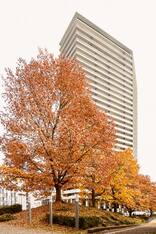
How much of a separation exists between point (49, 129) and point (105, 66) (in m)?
156

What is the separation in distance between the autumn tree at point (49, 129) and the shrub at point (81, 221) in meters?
3.27

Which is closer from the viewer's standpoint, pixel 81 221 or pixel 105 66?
pixel 81 221

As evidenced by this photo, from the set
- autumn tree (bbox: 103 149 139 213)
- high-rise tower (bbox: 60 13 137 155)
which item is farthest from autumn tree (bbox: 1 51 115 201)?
high-rise tower (bbox: 60 13 137 155)

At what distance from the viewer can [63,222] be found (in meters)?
20.2

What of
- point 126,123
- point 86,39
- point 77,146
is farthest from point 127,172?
point 126,123

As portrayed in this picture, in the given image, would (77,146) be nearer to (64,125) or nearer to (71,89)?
(64,125)

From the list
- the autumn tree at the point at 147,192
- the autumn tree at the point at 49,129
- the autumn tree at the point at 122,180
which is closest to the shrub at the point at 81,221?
the autumn tree at the point at 49,129

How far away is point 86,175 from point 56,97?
481 cm

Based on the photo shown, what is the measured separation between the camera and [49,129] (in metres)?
24.8

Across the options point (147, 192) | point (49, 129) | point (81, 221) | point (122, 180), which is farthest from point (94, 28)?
point (81, 221)

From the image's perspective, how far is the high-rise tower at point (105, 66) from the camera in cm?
15762

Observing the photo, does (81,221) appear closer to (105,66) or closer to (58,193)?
(58,193)

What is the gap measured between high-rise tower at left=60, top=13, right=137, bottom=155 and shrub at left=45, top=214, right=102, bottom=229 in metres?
128

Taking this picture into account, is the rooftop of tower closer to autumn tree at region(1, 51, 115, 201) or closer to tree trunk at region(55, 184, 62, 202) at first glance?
autumn tree at region(1, 51, 115, 201)
